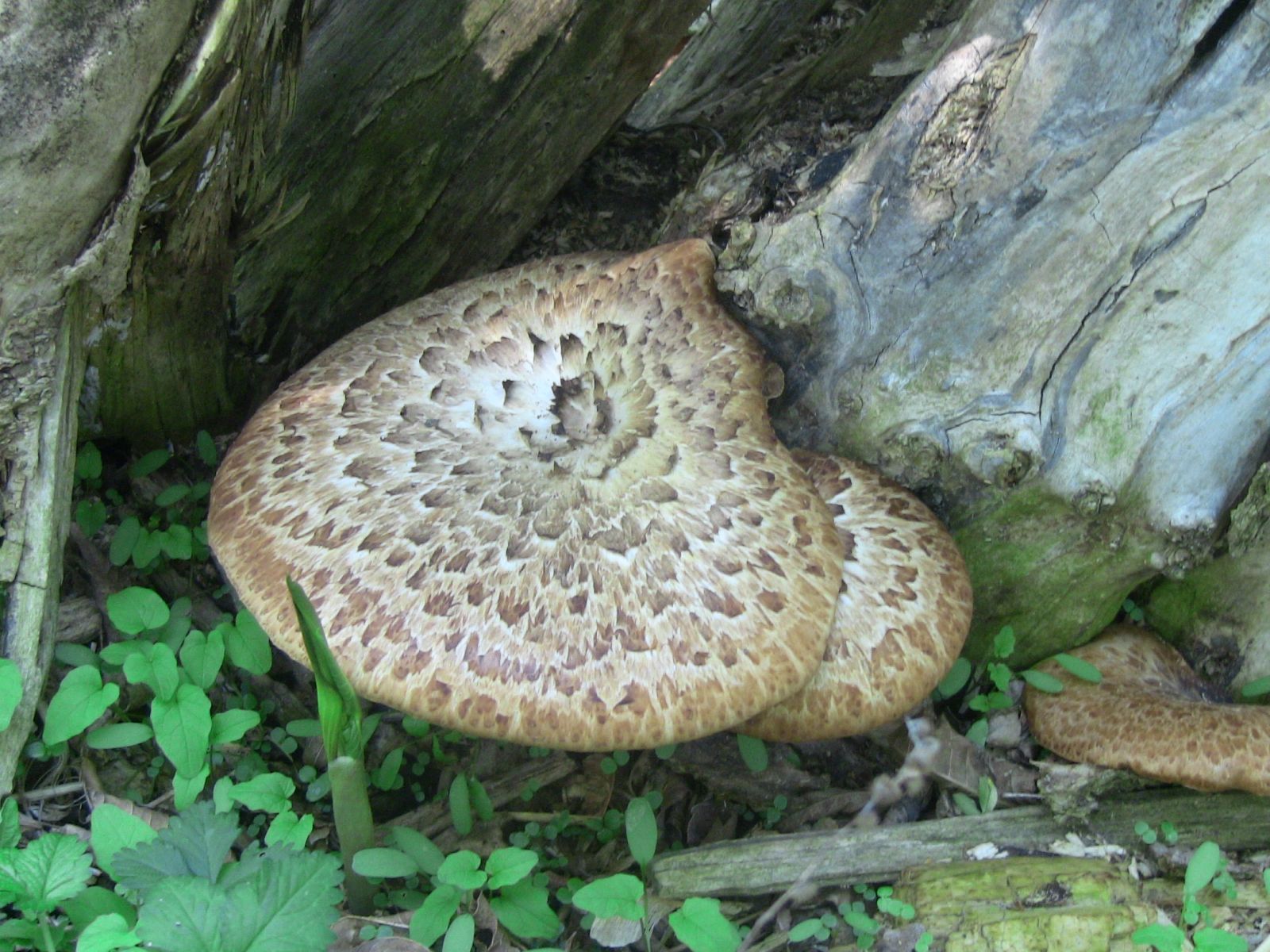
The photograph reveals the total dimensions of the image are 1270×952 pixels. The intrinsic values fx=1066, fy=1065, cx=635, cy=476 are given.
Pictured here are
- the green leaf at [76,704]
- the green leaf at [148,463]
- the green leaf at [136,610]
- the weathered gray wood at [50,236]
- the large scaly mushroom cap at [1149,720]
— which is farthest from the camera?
the green leaf at [148,463]

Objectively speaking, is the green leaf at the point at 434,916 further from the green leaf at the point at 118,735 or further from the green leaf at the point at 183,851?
the green leaf at the point at 118,735

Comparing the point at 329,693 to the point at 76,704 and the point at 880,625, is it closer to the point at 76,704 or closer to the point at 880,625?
the point at 76,704

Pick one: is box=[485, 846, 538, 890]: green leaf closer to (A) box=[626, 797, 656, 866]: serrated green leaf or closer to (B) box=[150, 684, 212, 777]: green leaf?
(A) box=[626, 797, 656, 866]: serrated green leaf

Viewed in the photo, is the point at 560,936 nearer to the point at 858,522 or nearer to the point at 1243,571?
the point at 858,522

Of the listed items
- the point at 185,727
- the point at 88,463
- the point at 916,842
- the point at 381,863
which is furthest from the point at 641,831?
the point at 88,463

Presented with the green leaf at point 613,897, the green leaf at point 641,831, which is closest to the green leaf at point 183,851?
the green leaf at point 613,897

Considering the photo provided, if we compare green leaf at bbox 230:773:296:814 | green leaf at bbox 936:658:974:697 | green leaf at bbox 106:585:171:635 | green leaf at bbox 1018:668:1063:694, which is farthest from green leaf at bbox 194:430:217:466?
green leaf at bbox 1018:668:1063:694

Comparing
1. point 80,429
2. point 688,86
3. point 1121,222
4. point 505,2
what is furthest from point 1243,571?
point 80,429
